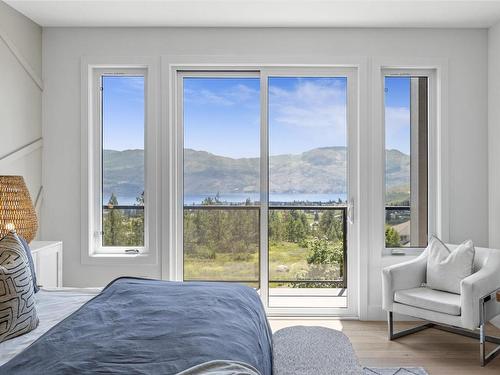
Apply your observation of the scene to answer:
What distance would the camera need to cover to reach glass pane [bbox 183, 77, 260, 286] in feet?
13.6

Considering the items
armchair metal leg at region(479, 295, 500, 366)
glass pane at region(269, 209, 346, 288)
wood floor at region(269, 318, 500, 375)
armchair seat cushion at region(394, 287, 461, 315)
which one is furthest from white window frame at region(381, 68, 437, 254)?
armchair metal leg at region(479, 295, 500, 366)

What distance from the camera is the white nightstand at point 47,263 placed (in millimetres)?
3195

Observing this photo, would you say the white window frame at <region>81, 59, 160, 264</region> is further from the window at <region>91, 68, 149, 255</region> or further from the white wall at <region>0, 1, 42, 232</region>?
the white wall at <region>0, 1, 42, 232</region>

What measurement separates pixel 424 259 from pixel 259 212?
1.53 m

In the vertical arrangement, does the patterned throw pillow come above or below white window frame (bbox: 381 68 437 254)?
below

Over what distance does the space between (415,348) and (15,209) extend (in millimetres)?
3121

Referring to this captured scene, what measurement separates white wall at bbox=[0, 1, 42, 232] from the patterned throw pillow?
1662mm

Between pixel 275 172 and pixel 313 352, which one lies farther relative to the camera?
pixel 275 172

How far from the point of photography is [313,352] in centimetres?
331

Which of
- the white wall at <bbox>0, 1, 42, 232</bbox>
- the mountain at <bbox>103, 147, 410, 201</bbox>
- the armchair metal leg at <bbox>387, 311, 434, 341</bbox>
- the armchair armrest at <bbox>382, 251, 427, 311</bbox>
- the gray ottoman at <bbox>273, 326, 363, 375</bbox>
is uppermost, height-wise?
the white wall at <bbox>0, 1, 42, 232</bbox>

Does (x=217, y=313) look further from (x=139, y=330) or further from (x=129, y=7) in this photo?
(x=129, y=7)

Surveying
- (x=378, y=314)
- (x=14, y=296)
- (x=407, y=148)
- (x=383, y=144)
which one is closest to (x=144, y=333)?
(x=14, y=296)

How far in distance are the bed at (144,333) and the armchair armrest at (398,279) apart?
1574 millimetres

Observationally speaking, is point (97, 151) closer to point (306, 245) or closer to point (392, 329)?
point (306, 245)
